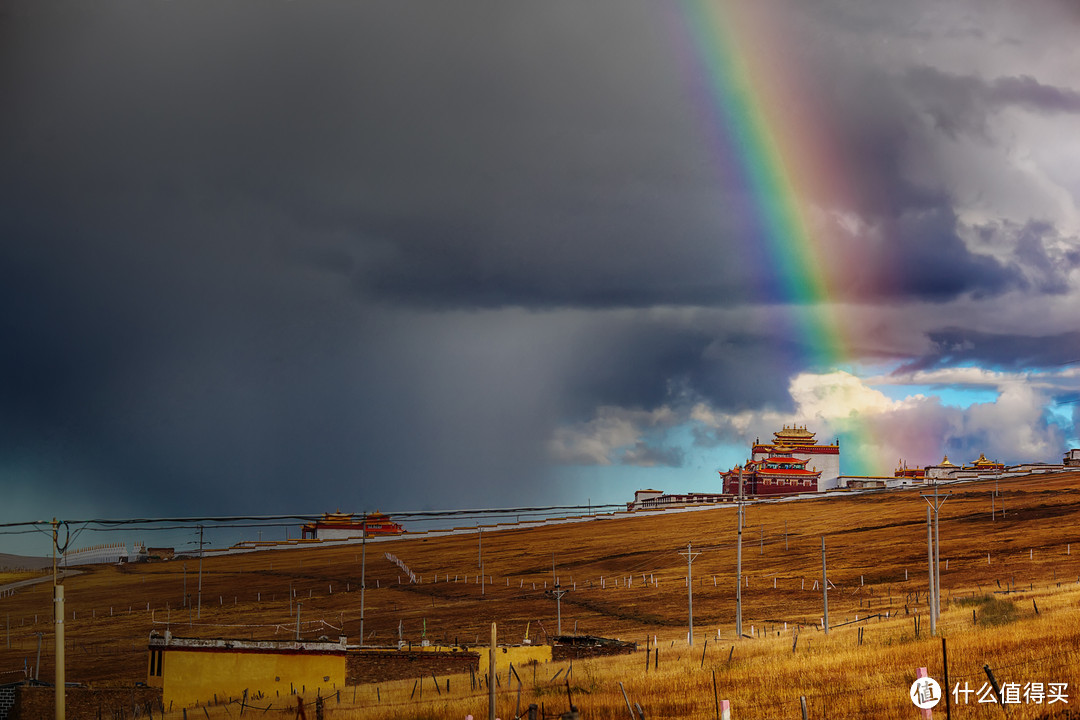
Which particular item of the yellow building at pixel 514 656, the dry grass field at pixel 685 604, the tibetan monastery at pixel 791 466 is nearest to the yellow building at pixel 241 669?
the dry grass field at pixel 685 604

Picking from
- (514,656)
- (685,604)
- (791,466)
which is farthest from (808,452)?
(514,656)

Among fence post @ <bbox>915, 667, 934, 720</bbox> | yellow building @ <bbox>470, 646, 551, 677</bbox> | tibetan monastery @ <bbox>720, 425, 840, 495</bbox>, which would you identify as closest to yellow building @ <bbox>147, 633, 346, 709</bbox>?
yellow building @ <bbox>470, 646, 551, 677</bbox>

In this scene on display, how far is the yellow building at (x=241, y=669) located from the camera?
5156cm

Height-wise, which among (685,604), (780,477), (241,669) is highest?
(780,477)

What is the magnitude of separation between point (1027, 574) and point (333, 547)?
116637mm

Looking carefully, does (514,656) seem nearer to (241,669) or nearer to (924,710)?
(241,669)

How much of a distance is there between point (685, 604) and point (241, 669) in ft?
180

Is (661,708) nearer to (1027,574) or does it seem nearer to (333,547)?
(1027,574)

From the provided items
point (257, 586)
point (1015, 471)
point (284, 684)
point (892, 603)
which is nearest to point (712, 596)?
point (892, 603)

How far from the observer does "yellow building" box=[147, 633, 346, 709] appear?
51.6m

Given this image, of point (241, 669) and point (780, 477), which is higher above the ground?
point (780, 477)

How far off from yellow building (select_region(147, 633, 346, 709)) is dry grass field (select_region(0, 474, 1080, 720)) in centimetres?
379

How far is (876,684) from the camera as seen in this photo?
98.9ft

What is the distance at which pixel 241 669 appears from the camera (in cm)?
5188
